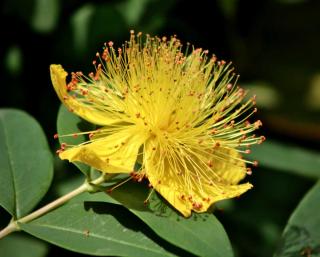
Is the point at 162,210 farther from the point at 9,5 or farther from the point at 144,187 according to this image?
the point at 9,5

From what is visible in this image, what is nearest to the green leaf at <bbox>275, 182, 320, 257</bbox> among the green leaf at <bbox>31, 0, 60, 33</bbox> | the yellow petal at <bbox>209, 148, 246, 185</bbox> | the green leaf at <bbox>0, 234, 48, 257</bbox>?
the yellow petal at <bbox>209, 148, 246, 185</bbox>

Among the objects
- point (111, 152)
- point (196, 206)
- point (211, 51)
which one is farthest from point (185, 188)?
point (211, 51)

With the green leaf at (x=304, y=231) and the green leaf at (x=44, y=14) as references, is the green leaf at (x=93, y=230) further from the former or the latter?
the green leaf at (x=44, y=14)

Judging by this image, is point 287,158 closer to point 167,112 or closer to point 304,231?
point 304,231

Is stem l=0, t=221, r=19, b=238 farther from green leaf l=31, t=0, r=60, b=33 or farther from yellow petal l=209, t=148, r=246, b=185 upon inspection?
green leaf l=31, t=0, r=60, b=33

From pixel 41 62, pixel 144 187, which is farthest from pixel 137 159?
pixel 41 62

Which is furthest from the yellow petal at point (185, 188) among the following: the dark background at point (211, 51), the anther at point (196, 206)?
the dark background at point (211, 51)
